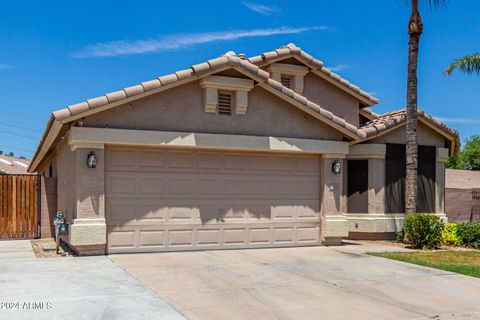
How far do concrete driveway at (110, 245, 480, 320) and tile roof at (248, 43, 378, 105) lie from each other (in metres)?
7.02

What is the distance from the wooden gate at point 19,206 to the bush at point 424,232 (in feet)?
36.6

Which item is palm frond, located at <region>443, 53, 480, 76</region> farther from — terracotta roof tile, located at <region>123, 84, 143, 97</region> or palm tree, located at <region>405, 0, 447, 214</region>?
terracotta roof tile, located at <region>123, 84, 143, 97</region>

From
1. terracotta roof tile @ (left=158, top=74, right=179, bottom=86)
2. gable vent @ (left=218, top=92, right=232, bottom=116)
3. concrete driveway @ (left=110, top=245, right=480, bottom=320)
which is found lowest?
concrete driveway @ (left=110, top=245, right=480, bottom=320)

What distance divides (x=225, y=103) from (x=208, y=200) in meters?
2.43

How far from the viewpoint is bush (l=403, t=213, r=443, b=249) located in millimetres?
14469

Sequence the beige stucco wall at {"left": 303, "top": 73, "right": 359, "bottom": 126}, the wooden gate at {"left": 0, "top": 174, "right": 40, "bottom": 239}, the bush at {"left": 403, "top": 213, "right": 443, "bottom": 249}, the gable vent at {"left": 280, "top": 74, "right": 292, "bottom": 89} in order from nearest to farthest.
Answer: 1. the bush at {"left": 403, "top": 213, "right": 443, "bottom": 249}
2. the wooden gate at {"left": 0, "top": 174, "right": 40, "bottom": 239}
3. the gable vent at {"left": 280, "top": 74, "right": 292, "bottom": 89}
4. the beige stucco wall at {"left": 303, "top": 73, "right": 359, "bottom": 126}

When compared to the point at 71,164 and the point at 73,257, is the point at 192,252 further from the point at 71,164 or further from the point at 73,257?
the point at 71,164

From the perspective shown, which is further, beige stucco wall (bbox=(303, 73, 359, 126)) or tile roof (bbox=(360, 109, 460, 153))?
beige stucco wall (bbox=(303, 73, 359, 126))

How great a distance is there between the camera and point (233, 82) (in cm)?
1291

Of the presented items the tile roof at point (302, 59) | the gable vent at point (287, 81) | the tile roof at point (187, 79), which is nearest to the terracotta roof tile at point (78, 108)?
the tile roof at point (187, 79)

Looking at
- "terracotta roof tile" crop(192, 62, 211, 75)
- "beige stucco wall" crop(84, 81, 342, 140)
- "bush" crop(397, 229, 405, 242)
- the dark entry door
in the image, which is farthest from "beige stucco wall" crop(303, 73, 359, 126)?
"terracotta roof tile" crop(192, 62, 211, 75)

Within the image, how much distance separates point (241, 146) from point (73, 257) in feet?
15.3

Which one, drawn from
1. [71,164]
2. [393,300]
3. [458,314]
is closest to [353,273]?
[393,300]

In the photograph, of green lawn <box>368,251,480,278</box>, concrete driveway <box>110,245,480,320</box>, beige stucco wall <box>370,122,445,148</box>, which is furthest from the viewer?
beige stucco wall <box>370,122,445,148</box>
